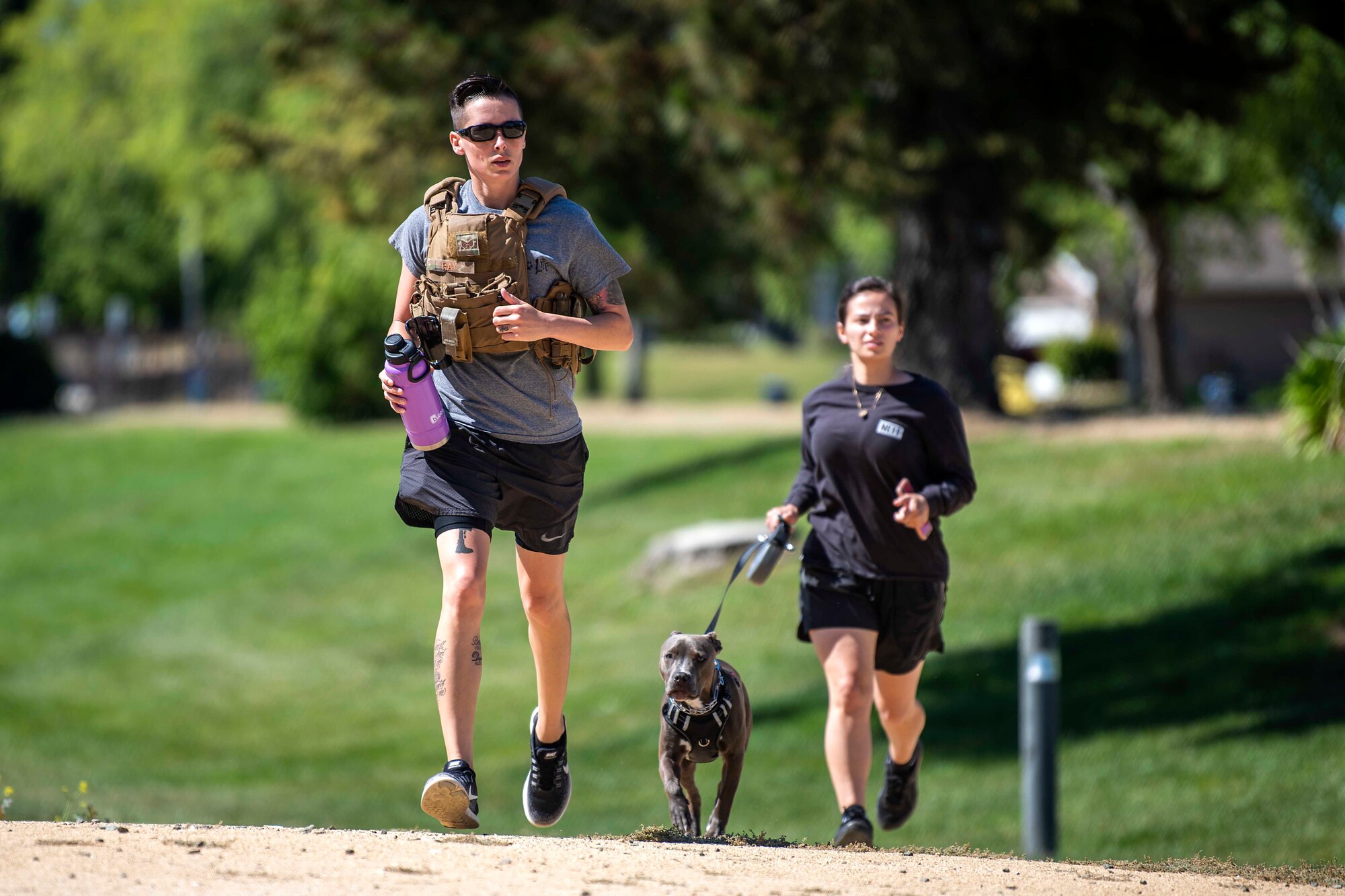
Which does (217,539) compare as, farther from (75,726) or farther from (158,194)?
(158,194)

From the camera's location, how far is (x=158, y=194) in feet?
153

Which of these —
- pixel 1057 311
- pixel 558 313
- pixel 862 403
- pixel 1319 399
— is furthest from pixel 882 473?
pixel 1057 311

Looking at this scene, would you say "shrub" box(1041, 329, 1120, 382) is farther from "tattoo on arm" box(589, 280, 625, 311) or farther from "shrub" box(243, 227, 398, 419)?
"tattoo on arm" box(589, 280, 625, 311)

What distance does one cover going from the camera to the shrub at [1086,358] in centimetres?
4009

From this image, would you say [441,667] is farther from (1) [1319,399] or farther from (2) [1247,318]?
(2) [1247,318]

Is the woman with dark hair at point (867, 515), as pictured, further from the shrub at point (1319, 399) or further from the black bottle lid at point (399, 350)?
the shrub at point (1319, 399)

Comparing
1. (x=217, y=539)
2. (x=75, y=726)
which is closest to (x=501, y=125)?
(x=75, y=726)

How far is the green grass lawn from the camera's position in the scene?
10484 millimetres

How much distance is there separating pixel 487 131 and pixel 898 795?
3427mm

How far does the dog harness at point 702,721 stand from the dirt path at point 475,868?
314mm

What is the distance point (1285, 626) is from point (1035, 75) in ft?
22.7

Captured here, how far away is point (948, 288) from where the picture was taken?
18078 mm

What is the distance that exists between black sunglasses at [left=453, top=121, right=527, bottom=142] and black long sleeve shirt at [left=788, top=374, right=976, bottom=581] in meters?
1.84

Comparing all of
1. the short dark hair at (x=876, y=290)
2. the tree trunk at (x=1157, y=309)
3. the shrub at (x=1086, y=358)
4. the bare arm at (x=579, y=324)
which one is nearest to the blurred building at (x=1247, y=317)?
the shrub at (x=1086, y=358)
